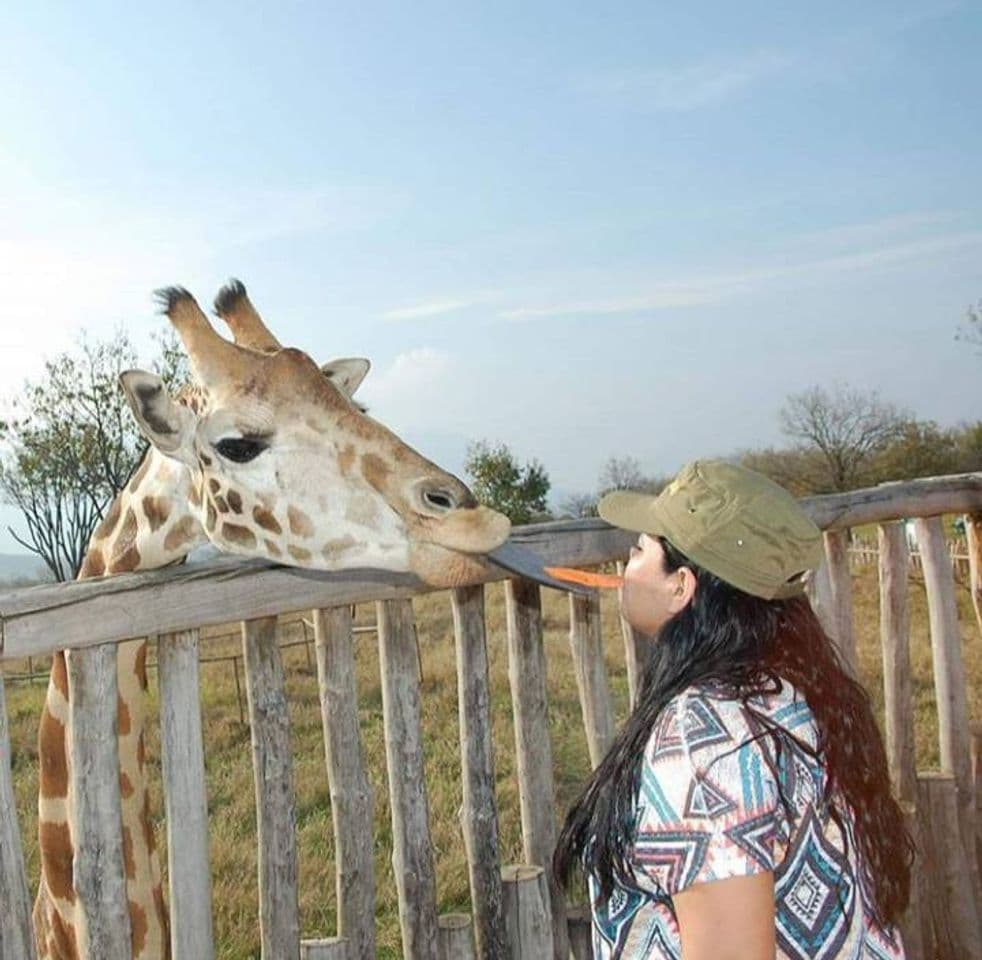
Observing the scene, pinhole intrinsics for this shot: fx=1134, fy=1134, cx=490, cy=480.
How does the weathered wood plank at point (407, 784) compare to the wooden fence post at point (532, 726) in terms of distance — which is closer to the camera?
the weathered wood plank at point (407, 784)

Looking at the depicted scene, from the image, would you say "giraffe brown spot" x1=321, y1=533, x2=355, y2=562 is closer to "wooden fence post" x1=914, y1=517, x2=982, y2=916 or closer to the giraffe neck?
the giraffe neck

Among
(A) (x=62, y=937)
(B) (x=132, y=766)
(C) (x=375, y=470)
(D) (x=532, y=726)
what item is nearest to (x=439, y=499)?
(C) (x=375, y=470)

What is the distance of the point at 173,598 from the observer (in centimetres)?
275

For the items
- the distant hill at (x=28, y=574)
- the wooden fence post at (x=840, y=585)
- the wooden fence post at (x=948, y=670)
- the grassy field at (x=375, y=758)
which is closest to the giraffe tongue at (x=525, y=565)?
the wooden fence post at (x=840, y=585)

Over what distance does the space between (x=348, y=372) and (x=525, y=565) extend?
1093 millimetres

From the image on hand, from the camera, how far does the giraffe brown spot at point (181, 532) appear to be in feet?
10.6

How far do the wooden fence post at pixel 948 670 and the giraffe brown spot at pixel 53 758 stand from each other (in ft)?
10.8

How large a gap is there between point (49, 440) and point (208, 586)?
2906cm

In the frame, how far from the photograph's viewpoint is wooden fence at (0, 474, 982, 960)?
2.69 metres

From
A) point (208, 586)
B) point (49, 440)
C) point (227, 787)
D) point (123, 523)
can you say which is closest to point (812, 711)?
point (208, 586)

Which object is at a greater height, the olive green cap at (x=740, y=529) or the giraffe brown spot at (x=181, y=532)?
the giraffe brown spot at (x=181, y=532)

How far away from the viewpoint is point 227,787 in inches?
285

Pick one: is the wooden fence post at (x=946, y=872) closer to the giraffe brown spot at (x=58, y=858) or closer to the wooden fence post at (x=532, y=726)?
the wooden fence post at (x=532, y=726)

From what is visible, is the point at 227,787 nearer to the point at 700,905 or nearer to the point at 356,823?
the point at 356,823
